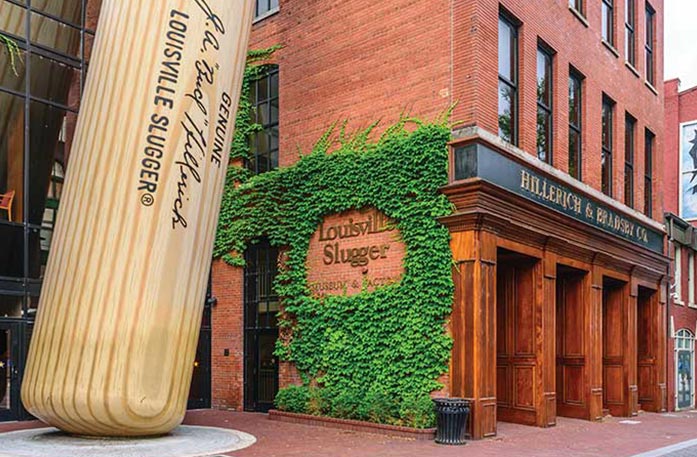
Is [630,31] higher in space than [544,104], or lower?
higher

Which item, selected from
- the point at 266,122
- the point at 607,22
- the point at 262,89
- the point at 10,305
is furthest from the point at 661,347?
the point at 10,305

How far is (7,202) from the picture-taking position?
632 inches

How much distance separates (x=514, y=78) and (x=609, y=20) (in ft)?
21.1

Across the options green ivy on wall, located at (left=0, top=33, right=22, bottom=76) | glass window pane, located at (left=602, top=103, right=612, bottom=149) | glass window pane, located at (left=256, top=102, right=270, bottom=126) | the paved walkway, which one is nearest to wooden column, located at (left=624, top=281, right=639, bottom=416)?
the paved walkway

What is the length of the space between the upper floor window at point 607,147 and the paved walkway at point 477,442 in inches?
239

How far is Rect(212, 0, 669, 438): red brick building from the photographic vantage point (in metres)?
14.6

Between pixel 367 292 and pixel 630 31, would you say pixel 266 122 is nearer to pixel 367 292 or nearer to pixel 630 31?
pixel 367 292

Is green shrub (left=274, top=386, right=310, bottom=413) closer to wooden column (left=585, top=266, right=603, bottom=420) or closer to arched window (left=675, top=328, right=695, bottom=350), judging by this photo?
wooden column (left=585, top=266, right=603, bottom=420)

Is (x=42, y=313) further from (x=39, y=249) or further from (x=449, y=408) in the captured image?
(x=449, y=408)

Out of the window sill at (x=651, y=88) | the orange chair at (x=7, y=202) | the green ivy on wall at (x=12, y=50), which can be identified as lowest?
the orange chair at (x=7, y=202)

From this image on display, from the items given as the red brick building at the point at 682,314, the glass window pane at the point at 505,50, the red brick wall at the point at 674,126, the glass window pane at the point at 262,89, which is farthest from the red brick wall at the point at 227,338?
the red brick wall at the point at 674,126

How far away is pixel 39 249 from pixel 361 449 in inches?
333

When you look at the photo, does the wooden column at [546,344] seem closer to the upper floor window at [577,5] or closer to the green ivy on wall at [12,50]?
the upper floor window at [577,5]

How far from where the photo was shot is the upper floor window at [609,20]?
20.8 metres
